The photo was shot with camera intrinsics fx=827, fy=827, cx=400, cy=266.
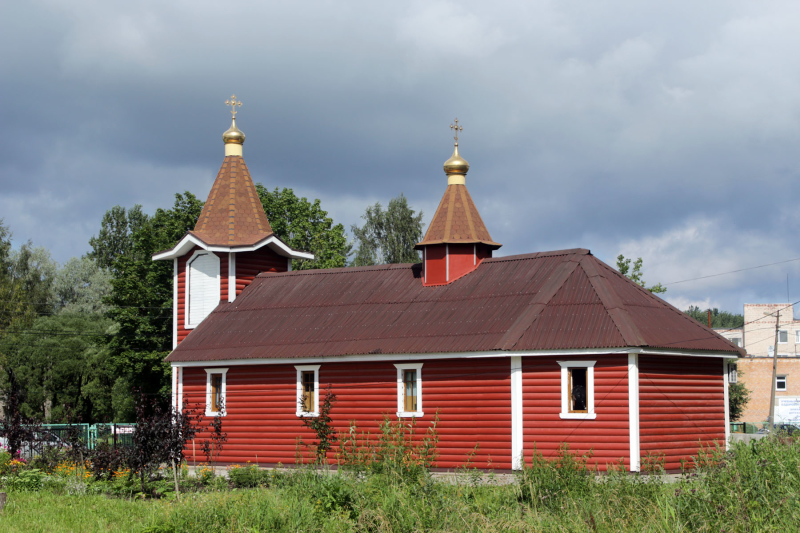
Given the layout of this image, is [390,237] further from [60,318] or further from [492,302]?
[492,302]

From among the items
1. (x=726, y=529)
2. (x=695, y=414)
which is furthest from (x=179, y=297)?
(x=726, y=529)

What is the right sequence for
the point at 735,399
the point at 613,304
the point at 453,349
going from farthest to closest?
the point at 735,399, the point at 453,349, the point at 613,304

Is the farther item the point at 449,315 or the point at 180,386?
the point at 180,386

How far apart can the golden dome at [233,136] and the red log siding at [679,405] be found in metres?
15.0

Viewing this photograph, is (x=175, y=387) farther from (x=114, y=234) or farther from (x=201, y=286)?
(x=114, y=234)

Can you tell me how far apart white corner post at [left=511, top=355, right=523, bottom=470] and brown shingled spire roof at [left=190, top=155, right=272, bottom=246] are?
Answer: 964 centimetres

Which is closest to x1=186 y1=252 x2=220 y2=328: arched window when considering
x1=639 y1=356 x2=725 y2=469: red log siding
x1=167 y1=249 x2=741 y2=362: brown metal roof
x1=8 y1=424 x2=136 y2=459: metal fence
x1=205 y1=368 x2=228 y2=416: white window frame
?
x1=167 y1=249 x2=741 y2=362: brown metal roof

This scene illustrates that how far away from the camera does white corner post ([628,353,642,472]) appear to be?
16375 mm

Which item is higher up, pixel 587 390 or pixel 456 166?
pixel 456 166

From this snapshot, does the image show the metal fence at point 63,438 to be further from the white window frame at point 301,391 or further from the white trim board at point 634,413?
the white trim board at point 634,413

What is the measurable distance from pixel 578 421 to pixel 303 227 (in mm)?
23715

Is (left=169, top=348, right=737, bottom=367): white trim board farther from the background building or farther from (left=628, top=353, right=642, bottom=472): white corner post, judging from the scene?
the background building

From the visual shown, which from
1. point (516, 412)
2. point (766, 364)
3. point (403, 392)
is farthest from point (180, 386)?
point (766, 364)

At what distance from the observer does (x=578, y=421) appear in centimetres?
1689
